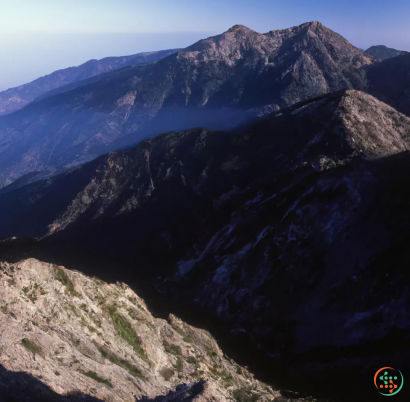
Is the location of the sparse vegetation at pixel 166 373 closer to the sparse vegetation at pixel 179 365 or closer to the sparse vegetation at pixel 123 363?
the sparse vegetation at pixel 179 365

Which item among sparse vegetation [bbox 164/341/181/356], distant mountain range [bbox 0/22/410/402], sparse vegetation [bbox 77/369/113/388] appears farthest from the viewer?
distant mountain range [bbox 0/22/410/402]

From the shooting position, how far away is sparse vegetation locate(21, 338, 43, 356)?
24516 mm

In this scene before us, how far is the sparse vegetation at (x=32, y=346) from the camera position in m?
24.5

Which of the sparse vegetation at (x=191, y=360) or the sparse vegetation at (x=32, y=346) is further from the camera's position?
the sparse vegetation at (x=191, y=360)

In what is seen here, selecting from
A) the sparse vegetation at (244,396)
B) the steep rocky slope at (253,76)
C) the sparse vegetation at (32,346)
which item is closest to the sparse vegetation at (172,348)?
the sparse vegetation at (244,396)

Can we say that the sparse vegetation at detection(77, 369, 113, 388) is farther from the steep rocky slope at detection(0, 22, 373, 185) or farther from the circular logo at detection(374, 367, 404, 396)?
Answer: the steep rocky slope at detection(0, 22, 373, 185)

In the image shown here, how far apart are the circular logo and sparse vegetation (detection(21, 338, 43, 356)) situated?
29364mm

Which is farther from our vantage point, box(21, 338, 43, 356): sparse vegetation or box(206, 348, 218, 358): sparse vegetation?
box(206, 348, 218, 358): sparse vegetation

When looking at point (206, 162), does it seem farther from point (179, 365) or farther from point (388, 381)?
point (388, 381)

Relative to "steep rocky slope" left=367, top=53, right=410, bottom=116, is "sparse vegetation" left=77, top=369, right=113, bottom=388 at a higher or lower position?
lower

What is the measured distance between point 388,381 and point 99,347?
2629 centimetres

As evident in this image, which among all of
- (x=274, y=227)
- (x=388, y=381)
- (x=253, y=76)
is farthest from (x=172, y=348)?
(x=253, y=76)

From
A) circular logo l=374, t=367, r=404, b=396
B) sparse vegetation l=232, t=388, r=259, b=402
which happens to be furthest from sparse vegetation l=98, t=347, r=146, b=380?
circular logo l=374, t=367, r=404, b=396

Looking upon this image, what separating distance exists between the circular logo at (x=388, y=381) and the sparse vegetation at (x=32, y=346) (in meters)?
29.4
